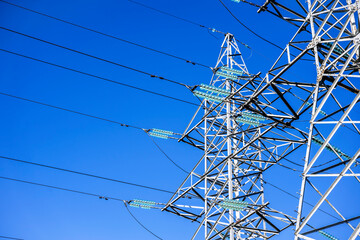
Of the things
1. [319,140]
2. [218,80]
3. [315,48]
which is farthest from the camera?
[218,80]

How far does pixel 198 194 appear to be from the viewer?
15.2 meters

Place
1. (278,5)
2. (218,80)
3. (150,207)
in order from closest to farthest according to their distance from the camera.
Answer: (278,5), (150,207), (218,80)

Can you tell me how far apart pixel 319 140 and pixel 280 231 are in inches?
148

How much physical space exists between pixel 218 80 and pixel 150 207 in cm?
617

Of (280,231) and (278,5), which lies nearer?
(278,5)

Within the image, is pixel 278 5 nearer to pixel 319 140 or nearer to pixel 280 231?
pixel 319 140

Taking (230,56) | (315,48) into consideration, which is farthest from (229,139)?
(315,48)

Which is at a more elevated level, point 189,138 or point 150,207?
point 189,138

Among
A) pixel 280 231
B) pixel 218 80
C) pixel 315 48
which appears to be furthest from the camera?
pixel 218 80

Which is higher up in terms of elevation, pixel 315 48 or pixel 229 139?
pixel 229 139

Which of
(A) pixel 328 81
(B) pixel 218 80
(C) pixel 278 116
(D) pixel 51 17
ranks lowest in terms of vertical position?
(A) pixel 328 81

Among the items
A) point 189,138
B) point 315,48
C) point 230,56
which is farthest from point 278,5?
point 189,138

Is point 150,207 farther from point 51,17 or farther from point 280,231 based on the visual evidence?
point 51,17

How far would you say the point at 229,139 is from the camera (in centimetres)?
1491
